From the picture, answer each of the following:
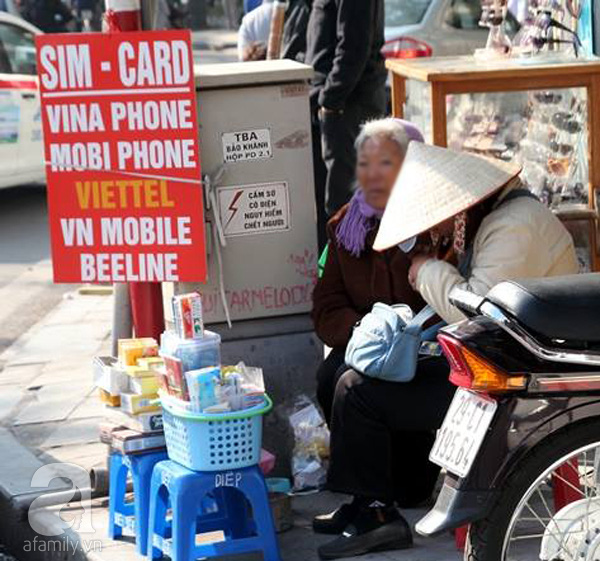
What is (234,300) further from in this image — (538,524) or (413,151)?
(538,524)

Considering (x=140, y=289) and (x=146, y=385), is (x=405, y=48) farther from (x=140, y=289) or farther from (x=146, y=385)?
(x=146, y=385)

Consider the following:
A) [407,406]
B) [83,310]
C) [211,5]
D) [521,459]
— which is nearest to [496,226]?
[407,406]

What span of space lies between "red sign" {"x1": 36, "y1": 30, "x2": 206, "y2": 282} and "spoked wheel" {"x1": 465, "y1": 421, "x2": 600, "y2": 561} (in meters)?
1.67

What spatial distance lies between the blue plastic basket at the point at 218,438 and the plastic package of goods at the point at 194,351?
0.15m

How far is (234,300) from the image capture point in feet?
16.3

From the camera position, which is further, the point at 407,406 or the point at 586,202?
the point at 586,202

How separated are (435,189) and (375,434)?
80cm

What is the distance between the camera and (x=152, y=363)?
453cm

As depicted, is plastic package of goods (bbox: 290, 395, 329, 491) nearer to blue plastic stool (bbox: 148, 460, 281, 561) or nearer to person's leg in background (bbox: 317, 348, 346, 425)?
person's leg in background (bbox: 317, 348, 346, 425)

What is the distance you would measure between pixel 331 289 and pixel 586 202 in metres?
1.05

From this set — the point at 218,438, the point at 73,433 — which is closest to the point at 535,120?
the point at 218,438

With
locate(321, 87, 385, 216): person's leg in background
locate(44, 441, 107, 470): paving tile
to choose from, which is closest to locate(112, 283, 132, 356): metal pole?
locate(44, 441, 107, 470): paving tile

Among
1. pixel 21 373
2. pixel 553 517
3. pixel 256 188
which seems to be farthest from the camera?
pixel 21 373

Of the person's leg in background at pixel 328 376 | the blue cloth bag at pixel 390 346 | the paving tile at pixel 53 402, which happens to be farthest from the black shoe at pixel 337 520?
the paving tile at pixel 53 402
